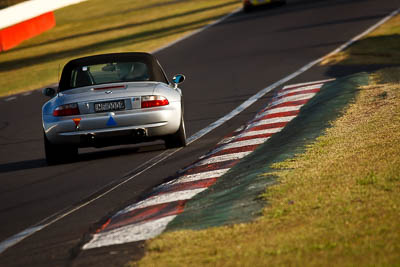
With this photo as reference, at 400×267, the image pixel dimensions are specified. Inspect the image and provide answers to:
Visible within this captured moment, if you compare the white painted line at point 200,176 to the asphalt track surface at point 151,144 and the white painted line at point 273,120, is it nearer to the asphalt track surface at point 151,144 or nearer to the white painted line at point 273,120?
the asphalt track surface at point 151,144

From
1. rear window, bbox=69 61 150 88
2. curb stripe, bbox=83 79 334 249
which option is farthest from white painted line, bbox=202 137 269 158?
rear window, bbox=69 61 150 88

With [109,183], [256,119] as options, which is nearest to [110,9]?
[256,119]

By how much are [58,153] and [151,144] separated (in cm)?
182

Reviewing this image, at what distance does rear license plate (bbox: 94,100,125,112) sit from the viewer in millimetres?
10531

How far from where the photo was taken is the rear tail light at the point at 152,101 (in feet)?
34.9

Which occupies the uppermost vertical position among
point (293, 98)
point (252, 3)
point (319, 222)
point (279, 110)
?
point (319, 222)

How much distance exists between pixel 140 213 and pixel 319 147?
250cm

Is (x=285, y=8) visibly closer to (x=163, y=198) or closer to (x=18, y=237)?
(x=163, y=198)

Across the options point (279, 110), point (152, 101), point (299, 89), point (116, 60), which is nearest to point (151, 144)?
point (116, 60)

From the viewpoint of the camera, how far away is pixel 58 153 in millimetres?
10797

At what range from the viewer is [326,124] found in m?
10.8

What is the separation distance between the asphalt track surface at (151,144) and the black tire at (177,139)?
0.12 m

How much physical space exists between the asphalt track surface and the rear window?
0.95 m

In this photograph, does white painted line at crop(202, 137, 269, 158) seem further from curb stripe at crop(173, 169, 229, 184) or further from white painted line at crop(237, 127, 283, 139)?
curb stripe at crop(173, 169, 229, 184)
